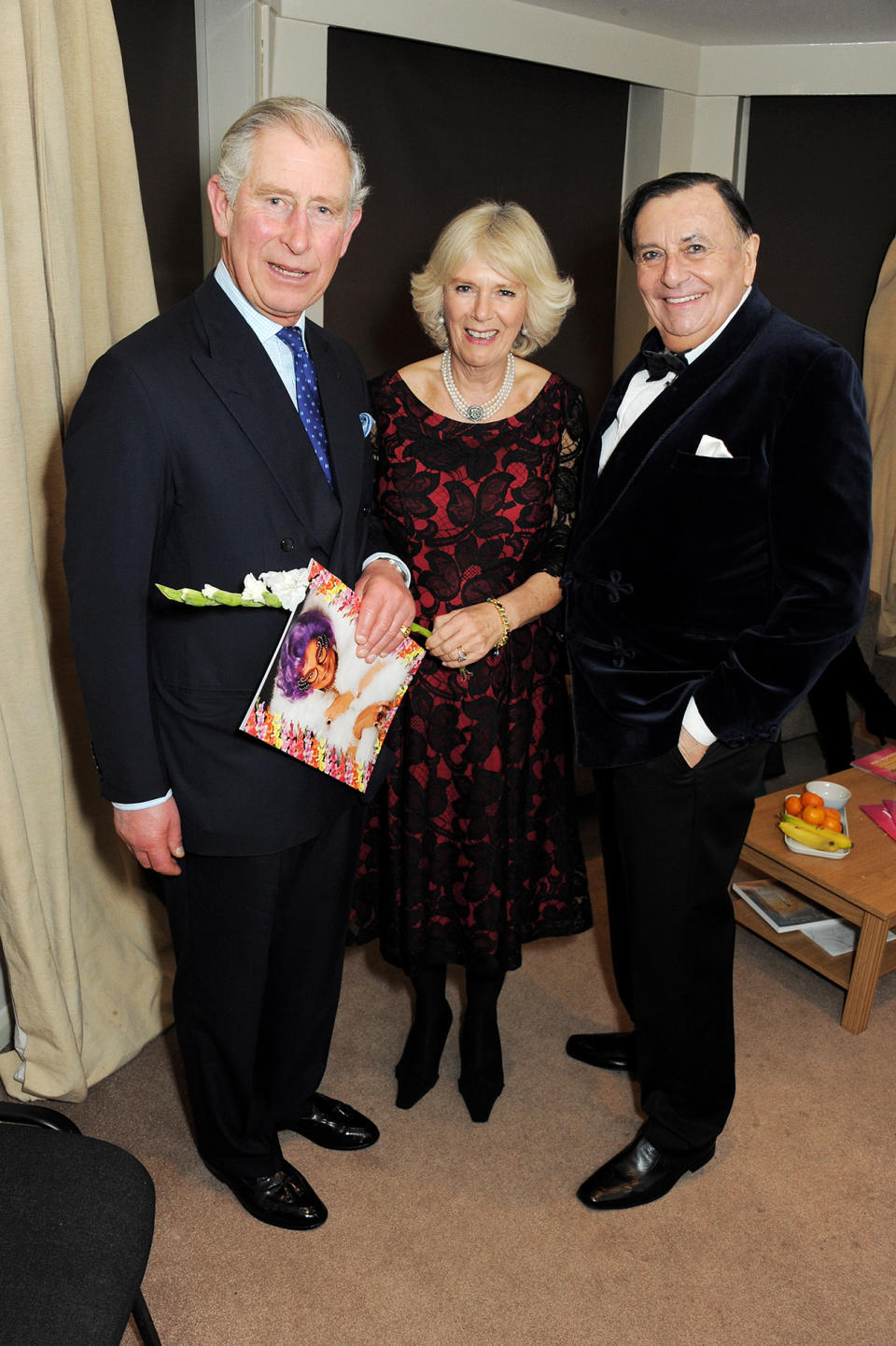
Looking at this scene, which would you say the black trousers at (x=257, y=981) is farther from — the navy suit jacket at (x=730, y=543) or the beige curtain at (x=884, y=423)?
the beige curtain at (x=884, y=423)

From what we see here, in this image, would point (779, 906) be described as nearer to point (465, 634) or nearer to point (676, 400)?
point (465, 634)

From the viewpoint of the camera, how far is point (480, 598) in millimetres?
2096

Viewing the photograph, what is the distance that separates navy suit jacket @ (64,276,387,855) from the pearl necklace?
→ 383 mm

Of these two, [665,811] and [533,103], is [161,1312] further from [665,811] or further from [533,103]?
[533,103]

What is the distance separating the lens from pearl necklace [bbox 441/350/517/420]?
6.93ft

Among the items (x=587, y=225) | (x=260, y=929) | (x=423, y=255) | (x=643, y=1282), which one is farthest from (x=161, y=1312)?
(x=587, y=225)

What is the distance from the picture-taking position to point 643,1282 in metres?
2.02

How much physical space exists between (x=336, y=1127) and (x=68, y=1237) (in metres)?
0.97

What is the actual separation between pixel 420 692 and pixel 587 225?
2.20 meters

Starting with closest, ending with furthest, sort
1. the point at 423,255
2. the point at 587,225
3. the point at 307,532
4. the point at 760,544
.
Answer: the point at 307,532, the point at 760,544, the point at 423,255, the point at 587,225

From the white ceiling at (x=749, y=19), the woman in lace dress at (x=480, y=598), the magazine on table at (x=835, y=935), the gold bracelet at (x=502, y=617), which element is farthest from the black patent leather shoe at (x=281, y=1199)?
the white ceiling at (x=749, y=19)

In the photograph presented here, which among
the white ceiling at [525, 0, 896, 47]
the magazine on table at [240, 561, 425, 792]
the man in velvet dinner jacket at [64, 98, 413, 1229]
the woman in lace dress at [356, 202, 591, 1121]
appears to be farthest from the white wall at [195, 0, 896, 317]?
the magazine on table at [240, 561, 425, 792]

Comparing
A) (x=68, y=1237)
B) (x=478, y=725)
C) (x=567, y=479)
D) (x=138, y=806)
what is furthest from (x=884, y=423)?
(x=68, y=1237)

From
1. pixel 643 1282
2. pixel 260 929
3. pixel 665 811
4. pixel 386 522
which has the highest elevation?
pixel 386 522
